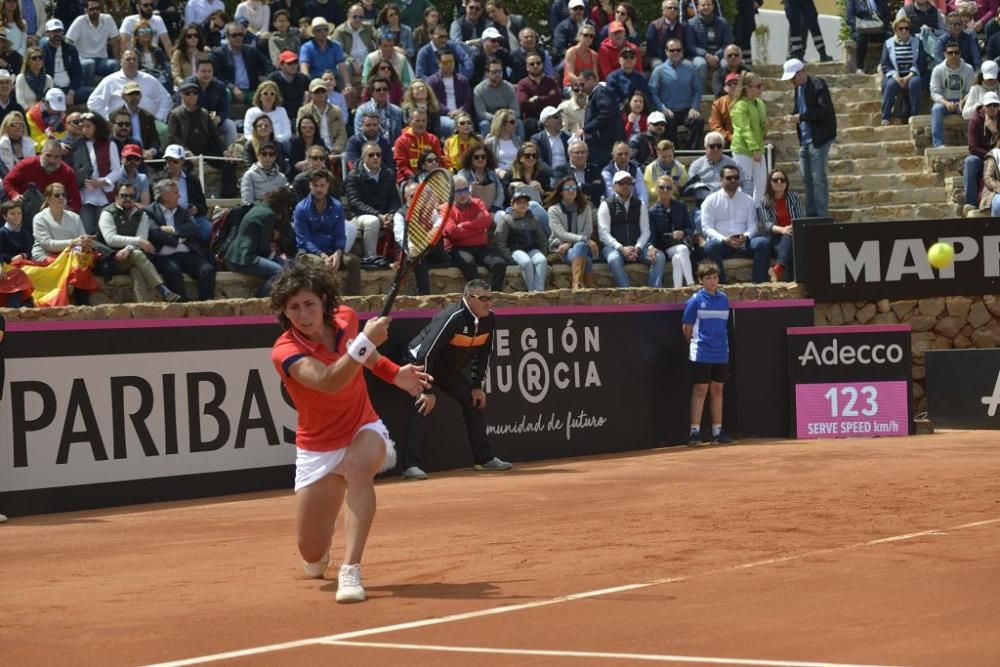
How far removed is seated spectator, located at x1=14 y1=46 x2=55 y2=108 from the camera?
18359mm

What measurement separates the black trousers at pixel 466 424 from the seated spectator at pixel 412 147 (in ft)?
13.9

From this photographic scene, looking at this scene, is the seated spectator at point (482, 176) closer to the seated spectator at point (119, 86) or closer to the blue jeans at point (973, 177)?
the seated spectator at point (119, 86)

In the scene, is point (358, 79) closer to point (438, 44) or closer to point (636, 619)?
point (438, 44)

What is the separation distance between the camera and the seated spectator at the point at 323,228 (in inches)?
662

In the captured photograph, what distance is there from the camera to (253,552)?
10.1 meters

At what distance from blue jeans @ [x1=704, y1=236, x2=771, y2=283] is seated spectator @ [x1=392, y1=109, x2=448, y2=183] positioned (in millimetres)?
3523

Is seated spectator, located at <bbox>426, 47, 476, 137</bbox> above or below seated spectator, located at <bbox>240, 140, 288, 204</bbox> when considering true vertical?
above

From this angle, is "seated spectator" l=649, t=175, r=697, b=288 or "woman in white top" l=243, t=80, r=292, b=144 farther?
"seated spectator" l=649, t=175, r=697, b=288

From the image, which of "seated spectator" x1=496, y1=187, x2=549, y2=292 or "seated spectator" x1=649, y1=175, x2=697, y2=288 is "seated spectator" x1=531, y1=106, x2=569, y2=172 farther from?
"seated spectator" x1=496, y1=187, x2=549, y2=292

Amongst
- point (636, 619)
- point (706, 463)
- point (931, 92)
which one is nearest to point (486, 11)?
point (931, 92)

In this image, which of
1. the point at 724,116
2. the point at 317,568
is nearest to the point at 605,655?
the point at 317,568

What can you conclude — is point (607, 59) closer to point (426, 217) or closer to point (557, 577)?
point (426, 217)

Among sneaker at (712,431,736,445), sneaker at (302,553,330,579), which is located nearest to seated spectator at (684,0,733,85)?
sneaker at (712,431,736,445)

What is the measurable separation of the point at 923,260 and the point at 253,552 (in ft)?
37.7
